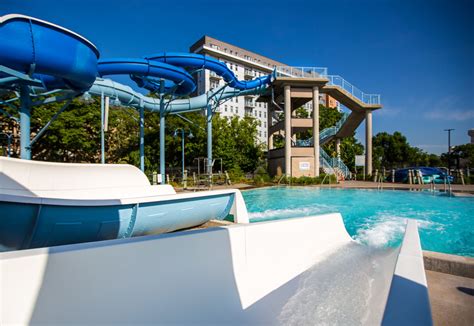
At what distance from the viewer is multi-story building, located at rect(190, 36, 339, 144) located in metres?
51.2

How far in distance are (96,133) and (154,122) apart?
564cm

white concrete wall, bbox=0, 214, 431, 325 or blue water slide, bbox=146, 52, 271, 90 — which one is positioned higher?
blue water slide, bbox=146, 52, 271, 90

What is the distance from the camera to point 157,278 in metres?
1.67

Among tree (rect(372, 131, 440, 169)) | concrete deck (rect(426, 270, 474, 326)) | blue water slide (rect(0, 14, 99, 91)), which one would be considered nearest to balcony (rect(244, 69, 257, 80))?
tree (rect(372, 131, 440, 169))

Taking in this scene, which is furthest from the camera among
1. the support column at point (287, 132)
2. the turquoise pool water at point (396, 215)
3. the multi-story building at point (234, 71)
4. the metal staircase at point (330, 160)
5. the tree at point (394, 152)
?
the multi-story building at point (234, 71)

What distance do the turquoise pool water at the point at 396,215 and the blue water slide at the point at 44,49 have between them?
6.23 metres

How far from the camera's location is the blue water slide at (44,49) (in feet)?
16.6

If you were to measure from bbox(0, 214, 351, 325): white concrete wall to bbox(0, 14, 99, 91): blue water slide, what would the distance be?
5934mm

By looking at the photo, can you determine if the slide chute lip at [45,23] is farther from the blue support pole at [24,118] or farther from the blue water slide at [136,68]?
the blue water slide at [136,68]

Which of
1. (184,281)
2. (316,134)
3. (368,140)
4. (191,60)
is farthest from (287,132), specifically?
(184,281)

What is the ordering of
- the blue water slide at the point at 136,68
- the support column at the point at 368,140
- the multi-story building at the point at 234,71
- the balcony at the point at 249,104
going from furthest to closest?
the balcony at the point at 249,104 → the multi-story building at the point at 234,71 → the support column at the point at 368,140 → the blue water slide at the point at 136,68

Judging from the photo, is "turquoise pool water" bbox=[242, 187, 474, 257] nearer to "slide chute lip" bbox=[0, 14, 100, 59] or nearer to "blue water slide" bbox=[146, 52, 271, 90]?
"slide chute lip" bbox=[0, 14, 100, 59]

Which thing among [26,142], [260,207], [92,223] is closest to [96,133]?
[26,142]

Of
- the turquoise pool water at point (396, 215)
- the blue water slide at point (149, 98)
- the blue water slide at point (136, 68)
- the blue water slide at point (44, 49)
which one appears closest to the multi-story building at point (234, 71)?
the blue water slide at point (149, 98)
